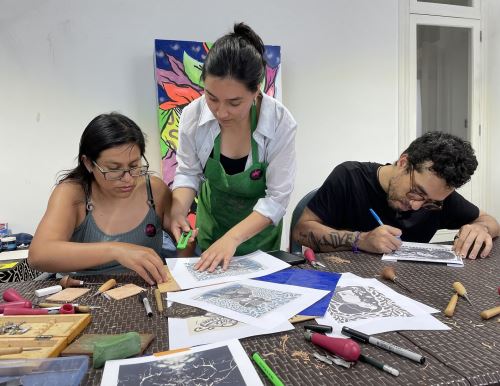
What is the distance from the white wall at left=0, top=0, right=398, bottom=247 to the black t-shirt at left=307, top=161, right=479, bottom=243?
4.59 ft

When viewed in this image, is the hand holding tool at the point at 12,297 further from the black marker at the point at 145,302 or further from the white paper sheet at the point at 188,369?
the white paper sheet at the point at 188,369

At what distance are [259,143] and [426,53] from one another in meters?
2.57

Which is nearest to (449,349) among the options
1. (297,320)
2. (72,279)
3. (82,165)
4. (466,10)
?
(297,320)

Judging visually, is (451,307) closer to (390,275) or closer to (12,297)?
(390,275)

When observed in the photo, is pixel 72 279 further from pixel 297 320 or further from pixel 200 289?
pixel 297 320

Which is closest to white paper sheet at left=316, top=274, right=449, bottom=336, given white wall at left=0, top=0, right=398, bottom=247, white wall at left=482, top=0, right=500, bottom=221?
white wall at left=0, top=0, right=398, bottom=247

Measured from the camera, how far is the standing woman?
3.82 ft

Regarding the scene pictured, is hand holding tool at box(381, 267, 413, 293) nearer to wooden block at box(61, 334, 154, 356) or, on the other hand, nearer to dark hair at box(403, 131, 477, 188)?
dark hair at box(403, 131, 477, 188)

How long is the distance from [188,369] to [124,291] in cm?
40

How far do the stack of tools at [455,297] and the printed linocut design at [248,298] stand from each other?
304 millimetres

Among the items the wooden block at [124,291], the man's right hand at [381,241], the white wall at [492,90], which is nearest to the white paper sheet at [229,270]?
the wooden block at [124,291]

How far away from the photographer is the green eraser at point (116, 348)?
61 cm

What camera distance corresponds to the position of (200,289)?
93cm

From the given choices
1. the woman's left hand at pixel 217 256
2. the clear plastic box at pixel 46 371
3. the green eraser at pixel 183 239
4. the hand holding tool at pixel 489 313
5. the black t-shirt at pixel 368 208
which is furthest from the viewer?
the black t-shirt at pixel 368 208
